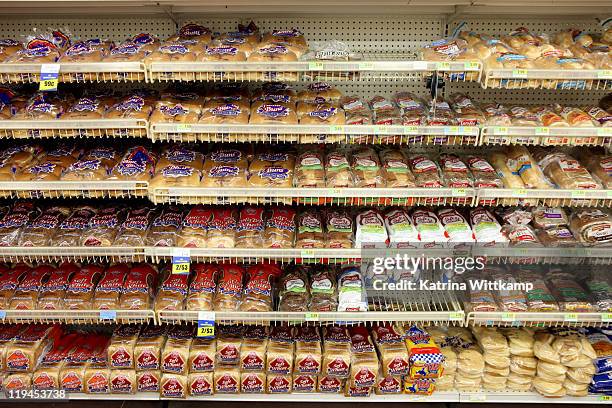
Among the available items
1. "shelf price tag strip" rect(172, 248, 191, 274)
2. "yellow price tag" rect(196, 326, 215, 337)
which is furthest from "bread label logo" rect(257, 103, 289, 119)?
"yellow price tag" rect(196, 326, 215, 337)

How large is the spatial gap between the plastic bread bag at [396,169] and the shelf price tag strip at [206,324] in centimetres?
106

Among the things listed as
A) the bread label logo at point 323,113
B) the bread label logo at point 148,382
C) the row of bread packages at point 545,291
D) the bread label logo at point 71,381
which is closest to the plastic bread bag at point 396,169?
the bread label logo at point 323,113

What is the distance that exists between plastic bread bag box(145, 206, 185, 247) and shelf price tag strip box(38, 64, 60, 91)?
77cm

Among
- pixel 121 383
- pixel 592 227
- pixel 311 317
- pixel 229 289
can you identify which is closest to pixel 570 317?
pixel 592 227

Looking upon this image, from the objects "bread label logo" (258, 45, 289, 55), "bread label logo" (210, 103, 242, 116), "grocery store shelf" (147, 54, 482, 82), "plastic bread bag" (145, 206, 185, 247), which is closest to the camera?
"grocery store shelf" (147, 54, 482, 82)

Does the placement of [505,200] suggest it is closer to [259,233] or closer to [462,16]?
[462,16]

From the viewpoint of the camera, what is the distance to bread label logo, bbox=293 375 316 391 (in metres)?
2.39

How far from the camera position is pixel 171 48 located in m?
2.12

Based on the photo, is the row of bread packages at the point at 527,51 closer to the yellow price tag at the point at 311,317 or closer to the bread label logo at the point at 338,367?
the yellow price tag at the point at 311,317

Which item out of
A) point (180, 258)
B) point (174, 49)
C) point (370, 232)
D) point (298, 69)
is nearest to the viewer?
point (298, 69)

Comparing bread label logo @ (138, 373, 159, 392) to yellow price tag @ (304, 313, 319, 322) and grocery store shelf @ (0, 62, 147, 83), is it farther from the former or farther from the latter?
grocery store shelf @ (0, 62, 147, 83)

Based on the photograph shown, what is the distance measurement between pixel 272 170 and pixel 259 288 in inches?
23.8

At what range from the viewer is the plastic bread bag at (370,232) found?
2305 mm

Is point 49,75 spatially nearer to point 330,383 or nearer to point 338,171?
point 338,171
